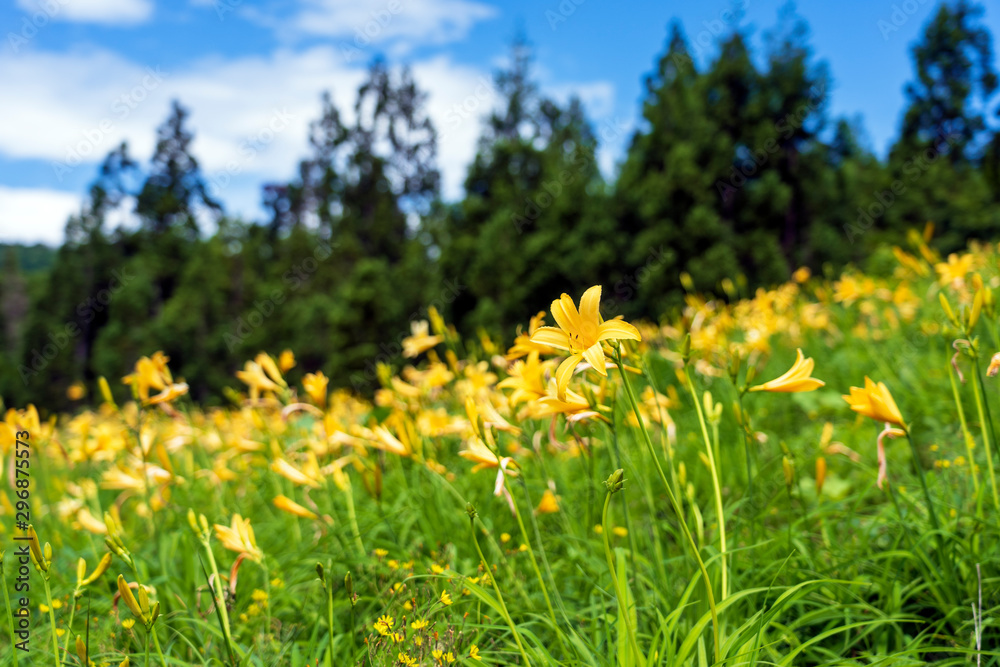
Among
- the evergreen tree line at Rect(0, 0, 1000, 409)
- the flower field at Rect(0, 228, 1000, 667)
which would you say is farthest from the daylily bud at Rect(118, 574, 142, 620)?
the evergreen tree line at Rect(0, 0, 1000, 409)

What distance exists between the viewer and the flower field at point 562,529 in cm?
119

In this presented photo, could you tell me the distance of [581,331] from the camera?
3.28 feet

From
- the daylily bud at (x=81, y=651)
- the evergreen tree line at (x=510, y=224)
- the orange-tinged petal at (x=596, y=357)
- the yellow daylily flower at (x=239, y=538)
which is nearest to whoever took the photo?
the orange-tinged petal at (x=596, y=357)

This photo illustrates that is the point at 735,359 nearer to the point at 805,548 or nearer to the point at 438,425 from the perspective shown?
the point at 805,548

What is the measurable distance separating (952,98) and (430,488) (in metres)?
23.2

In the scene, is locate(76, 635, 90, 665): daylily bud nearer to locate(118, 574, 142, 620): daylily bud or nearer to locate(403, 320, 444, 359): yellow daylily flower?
locate(118, 574, 142, 620): daylily bud

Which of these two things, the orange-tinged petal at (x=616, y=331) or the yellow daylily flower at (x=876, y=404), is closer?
the orange-tinged petal at (x=616, y=331)

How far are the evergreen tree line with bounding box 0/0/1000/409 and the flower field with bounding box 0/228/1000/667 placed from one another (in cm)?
231

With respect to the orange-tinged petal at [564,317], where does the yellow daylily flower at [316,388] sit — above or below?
below

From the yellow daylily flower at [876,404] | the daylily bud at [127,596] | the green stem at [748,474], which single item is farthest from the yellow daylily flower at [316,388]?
the yellow daylily flower at [876,404]

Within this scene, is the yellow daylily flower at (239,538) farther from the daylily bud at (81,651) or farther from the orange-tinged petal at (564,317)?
the orange-tinged petal at (564,317)

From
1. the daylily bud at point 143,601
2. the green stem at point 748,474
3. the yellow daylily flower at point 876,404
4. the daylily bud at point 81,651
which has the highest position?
the yellow daylily flower at point 876,404

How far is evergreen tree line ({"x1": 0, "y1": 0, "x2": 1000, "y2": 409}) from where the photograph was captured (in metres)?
9.46

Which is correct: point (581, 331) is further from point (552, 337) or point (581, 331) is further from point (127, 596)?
point (127, 596)
